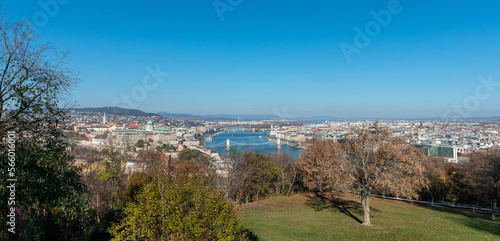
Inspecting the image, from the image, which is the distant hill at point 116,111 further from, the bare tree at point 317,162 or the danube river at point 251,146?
the bare tree at point 317,162

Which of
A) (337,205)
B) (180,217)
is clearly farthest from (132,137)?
(180,217)

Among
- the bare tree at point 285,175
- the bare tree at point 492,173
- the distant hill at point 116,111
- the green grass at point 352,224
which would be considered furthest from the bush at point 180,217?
the distant hill at point 116,111

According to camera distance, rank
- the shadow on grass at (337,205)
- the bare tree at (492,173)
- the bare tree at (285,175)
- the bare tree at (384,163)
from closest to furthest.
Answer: the bare tree at (384,163) → the bare tree at (492,173) → the shadow on grass at (337,205) → the bare tree at (285,175)

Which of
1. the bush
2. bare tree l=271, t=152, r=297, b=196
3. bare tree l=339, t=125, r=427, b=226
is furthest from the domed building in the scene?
the bush

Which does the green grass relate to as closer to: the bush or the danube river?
the bush

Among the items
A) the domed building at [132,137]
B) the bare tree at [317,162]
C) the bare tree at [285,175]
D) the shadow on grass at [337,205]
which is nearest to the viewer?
the shadow on grass at [337,205]

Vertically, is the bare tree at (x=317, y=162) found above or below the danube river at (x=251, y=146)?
above

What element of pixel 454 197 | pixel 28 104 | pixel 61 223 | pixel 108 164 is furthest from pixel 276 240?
pixel 454 197

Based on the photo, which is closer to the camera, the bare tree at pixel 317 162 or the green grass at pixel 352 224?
the green grass at pixel 352 224
